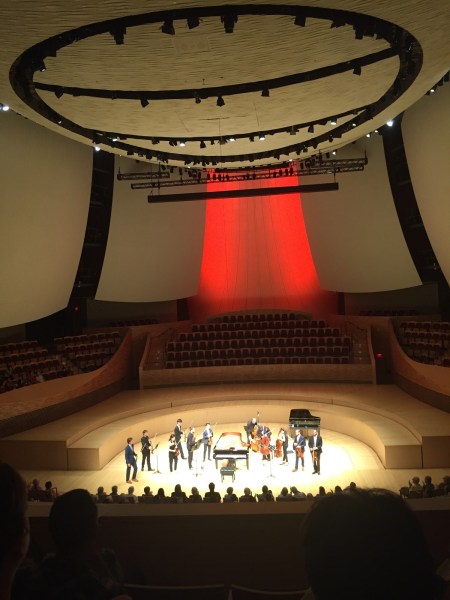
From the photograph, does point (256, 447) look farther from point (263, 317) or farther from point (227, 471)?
point (263, 317)

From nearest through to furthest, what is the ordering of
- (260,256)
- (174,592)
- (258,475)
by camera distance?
(174,592)
(258,475)
(260,256)

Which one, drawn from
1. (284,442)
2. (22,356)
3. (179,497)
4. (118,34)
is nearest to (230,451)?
(284,442)

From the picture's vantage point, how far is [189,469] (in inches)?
420

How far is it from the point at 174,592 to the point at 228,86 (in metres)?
7.01

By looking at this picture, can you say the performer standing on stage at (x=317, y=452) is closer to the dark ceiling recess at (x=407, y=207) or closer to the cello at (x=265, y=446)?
the cello at (x=265, y=446)

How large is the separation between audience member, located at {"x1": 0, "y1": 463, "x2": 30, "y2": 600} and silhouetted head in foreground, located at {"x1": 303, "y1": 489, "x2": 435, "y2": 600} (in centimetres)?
58

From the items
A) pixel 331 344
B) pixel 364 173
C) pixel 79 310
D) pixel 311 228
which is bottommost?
pixel 331 344

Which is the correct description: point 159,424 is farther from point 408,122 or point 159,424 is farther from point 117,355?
point 408,122

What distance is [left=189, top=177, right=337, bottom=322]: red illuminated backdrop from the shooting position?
70.2ft

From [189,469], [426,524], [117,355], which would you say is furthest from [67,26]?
[117,355]

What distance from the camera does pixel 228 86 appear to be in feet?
25.2

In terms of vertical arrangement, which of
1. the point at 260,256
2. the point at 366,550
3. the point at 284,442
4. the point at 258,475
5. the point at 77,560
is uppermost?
the point at 260,256

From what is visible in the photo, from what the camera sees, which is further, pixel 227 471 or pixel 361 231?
pixel 361 231

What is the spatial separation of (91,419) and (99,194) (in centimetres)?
975
